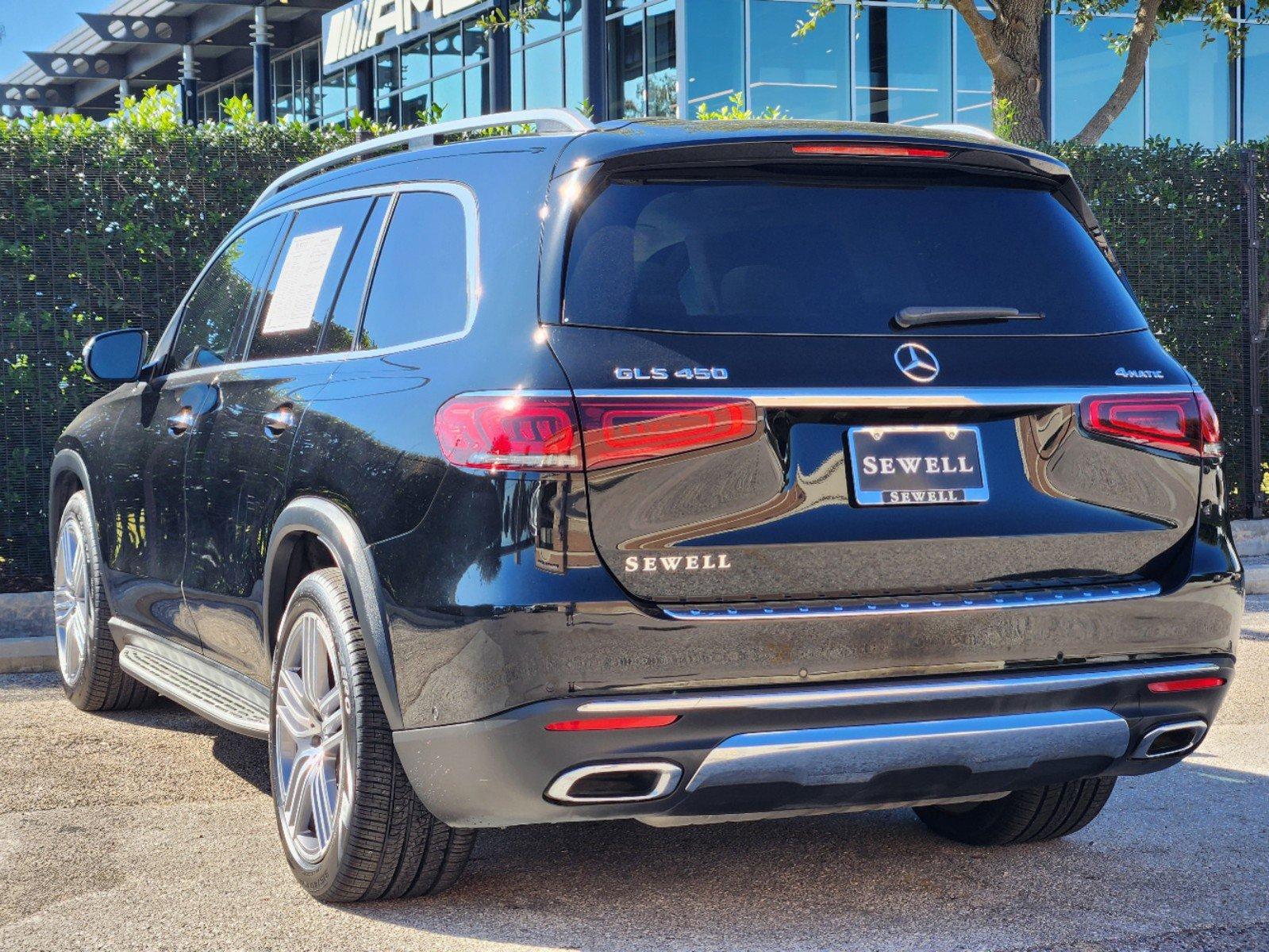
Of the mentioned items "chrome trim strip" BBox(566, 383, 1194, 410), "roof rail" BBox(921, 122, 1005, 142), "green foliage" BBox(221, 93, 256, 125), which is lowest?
"chrome trim strip" BBox(566, 383, 1194, 410)

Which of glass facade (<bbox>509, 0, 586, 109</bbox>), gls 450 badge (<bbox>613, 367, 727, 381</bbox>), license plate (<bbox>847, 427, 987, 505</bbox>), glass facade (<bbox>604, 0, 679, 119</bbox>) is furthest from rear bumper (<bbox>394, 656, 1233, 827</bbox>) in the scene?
glass facade (<bbox>509, 0, 586, 109</bbox>)

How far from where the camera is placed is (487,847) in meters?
4.52

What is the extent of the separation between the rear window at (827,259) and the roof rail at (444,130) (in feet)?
1.28

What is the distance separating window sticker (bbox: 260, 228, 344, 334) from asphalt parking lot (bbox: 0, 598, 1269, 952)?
4.79 feet

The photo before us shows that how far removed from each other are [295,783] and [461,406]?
1.21 metres

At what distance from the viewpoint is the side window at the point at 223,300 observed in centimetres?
509

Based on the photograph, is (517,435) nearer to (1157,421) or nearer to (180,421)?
(1157,421)

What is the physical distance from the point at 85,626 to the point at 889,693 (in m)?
3.93

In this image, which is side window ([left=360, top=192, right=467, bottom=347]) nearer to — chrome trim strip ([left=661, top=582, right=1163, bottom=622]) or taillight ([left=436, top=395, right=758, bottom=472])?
taillight ([left=436, top=395, right=758, bottom=472])

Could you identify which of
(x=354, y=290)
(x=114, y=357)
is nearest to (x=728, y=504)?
(x=354, y=290)

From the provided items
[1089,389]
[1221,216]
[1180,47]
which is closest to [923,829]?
[1089,389]

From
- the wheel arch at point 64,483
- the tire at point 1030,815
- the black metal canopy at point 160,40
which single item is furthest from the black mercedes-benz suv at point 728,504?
the black metal canopy at point 160,40

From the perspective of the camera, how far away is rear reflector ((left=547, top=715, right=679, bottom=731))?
3.27 metres

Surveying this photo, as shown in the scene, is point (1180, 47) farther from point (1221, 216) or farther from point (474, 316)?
point (474, 316)
